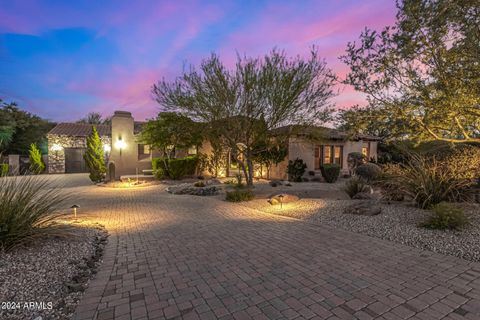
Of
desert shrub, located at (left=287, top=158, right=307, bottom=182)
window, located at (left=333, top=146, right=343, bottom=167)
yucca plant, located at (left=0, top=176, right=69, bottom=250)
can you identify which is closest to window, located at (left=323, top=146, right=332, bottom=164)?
window, located at (left=333, top=146, right=343, bottom=167)

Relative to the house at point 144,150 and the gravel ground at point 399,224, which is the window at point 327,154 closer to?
the house at point 144,150

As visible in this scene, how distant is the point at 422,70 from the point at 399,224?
3896 mm

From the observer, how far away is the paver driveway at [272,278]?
244 cm

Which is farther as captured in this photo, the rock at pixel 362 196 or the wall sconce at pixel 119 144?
the wall sconce at pixel 119 144

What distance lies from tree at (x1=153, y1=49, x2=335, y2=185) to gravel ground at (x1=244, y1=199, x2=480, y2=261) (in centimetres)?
390

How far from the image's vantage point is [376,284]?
2.95 m

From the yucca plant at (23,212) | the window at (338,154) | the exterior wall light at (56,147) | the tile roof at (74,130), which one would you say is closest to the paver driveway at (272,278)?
the yucca plant at (23,212)

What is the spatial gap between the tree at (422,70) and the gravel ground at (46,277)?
7.22m

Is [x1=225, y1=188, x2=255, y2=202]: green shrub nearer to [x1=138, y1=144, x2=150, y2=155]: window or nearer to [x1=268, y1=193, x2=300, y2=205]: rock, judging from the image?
[x1=268, y1=193, x2=300, y2=205]: rock

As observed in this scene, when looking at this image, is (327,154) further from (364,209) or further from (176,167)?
(364,209)

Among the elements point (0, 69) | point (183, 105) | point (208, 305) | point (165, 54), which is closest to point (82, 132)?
point (0, 69)

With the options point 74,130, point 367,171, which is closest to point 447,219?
point 367,171

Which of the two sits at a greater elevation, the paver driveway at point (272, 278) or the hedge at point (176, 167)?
the hedge at point (176, 167)

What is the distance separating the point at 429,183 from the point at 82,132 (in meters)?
25.8
